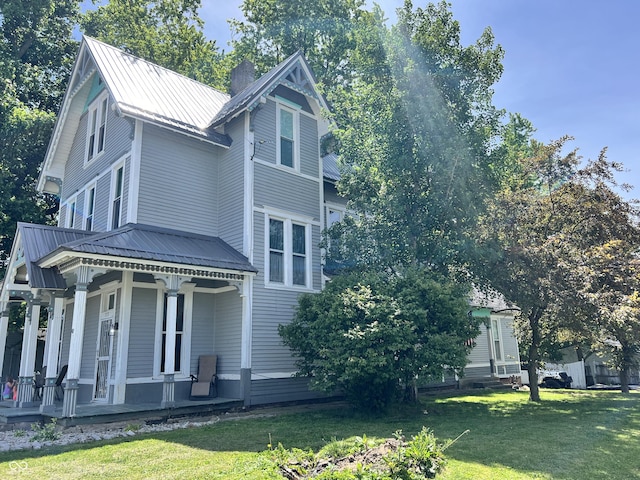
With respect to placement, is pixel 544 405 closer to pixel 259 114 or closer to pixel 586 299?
pixel 586 299

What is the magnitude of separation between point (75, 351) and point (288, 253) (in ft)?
20.9

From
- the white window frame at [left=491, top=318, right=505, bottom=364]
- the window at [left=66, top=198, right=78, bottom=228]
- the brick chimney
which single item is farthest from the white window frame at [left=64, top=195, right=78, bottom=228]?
the white window frame at [left=491, top=318, right=505, bottom=364]

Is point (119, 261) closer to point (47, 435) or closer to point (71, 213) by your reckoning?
point (47, 435)

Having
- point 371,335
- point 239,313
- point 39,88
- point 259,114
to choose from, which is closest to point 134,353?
point 239,313

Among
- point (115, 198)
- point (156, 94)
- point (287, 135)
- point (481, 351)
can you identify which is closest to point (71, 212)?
point (115, 198)

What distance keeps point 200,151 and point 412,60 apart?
665 centimetres

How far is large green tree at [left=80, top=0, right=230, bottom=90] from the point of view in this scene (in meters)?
28.0

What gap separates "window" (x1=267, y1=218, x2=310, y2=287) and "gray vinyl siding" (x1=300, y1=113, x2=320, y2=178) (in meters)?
1.96

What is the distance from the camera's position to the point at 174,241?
40.3 feet

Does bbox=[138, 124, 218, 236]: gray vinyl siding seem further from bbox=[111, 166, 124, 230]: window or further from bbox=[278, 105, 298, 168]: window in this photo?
bbox=[278, 105, 298, 168]: window

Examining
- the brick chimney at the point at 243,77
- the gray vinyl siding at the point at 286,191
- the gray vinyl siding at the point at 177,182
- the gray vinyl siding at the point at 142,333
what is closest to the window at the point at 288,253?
the gray vinyl siding at the point at 286,191

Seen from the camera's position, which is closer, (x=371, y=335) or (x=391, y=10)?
(x=371, y=335)

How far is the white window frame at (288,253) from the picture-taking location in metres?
13.6

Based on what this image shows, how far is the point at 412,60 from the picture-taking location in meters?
13.4
